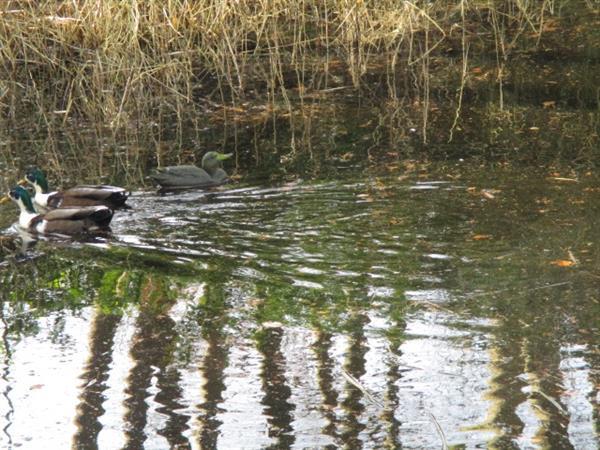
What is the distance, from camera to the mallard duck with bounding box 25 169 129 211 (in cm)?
991

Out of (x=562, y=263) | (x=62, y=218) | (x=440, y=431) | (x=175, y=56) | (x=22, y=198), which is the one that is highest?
(x=175, y=56)

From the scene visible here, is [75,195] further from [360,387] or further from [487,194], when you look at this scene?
[360,387]

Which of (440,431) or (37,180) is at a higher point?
(37,180)

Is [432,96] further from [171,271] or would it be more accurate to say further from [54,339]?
[54,339]

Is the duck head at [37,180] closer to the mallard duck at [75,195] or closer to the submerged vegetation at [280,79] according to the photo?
the mallard duck at [75,195]

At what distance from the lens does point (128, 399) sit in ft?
20.1

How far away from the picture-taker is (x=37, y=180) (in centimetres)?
1059

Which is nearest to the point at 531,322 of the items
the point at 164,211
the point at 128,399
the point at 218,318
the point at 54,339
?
the point at 218,318

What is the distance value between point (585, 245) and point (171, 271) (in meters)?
2.98

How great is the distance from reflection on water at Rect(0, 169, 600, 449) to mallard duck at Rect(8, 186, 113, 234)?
0.20 meters

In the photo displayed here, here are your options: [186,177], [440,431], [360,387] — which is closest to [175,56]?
[186,177]

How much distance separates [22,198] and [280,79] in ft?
10.9

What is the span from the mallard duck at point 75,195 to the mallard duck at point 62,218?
0.16 m

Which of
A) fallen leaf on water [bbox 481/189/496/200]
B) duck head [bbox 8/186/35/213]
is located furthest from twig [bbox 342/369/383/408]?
duck head [bbox 8/186/35/213]
